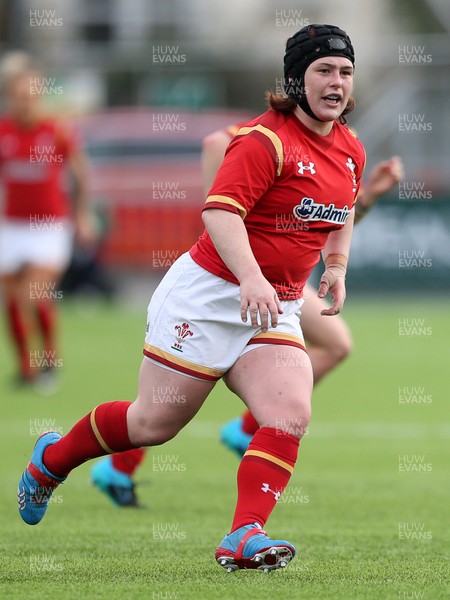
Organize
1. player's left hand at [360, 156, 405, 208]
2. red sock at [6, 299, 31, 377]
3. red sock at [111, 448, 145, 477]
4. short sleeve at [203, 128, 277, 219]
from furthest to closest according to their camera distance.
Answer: red sock at [6, 299, 31, 377], red sock at [111, 448, 145, 477], player's left hand at [360, 156, 405, 208], short sleeve at [203, 128, 277, 219]

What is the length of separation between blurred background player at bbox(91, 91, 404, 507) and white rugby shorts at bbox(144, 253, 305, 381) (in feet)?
4.57

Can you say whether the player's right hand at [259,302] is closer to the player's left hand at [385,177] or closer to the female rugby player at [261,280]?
the female rugby player at [261,280]

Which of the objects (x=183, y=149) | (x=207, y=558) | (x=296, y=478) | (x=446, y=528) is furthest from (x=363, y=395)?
(x=183, y=149)

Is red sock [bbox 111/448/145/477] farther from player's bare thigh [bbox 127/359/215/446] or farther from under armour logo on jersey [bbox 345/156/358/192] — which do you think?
under armour logo on jersey [bbox 345/156/358/192]

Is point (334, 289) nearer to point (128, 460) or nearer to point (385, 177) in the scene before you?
point (385, 177)

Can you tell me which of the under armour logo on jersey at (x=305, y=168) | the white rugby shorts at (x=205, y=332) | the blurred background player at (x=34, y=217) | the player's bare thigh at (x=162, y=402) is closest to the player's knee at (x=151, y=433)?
the player's bare thigh at (x=162, y=402)

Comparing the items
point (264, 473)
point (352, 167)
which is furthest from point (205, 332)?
point (352, 167)

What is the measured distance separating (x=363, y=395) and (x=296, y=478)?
376 centimetres

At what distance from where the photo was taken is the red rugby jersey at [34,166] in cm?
1134

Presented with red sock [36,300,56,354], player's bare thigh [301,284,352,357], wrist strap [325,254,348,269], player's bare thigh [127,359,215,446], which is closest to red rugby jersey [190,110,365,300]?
wrist strap [325,254,348,269]

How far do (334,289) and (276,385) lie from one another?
0.55 m

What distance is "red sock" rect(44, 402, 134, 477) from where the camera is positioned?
5.06 meters

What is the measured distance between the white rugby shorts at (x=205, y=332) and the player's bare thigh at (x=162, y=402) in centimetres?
4

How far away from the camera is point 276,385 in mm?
4719
